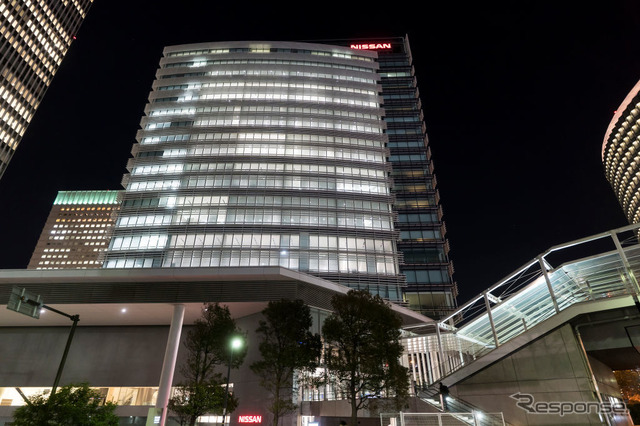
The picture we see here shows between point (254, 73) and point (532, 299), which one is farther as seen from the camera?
point (254, 73)

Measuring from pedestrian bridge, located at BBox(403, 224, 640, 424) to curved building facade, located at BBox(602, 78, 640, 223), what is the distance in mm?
112687

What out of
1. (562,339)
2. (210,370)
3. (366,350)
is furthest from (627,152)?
(210,370)

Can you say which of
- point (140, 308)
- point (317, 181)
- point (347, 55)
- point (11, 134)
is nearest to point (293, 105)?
point (317, 181)

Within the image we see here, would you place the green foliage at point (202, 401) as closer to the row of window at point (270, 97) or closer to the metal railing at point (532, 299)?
the metal railing at point (532, 299)

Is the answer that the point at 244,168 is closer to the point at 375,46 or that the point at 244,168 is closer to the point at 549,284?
the point at 549,284

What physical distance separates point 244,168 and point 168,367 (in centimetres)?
4105

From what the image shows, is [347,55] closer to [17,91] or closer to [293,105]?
[293,105]

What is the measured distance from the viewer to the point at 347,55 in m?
87.2

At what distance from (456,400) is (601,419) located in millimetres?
6512

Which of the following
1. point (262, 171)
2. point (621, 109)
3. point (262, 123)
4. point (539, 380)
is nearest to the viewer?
point (539, 380)

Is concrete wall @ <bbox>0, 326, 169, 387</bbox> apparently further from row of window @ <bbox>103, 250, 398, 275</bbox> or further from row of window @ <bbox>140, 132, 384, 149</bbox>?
row of window @ <bbox>140, 132, 384, 149</bbox>

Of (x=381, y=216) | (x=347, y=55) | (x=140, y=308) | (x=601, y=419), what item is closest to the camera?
(x=601, y=419)

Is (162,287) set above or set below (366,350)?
above

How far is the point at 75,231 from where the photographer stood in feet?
595
